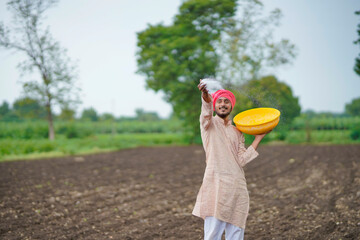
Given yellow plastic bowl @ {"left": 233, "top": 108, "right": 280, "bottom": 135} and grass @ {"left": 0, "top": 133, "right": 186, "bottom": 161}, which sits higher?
yellow plastic bowl @ {"left": 233, "top": 108, "right": 280, "bottom": 135}

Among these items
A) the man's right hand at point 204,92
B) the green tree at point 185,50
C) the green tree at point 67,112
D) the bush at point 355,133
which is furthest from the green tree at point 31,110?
the bush at point 355,133

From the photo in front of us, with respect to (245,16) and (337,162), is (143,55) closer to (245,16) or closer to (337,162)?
(245,16)

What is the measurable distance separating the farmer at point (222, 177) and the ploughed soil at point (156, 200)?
1695 millimetres

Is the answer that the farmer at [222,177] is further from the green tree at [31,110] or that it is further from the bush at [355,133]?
the bush at [355,133]

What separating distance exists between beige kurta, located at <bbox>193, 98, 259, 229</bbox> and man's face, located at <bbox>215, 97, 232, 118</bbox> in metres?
0.06

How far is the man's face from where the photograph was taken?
2.65 metres

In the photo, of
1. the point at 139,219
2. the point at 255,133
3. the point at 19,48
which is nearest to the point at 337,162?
the point at 139,219

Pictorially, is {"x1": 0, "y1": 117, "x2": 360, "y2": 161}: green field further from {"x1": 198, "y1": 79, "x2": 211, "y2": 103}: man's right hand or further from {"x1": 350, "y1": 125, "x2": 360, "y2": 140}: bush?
{"x1": 198, "y1": 79, "x2": 211, "y2": 103}: man's right hand

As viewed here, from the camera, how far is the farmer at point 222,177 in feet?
8.27

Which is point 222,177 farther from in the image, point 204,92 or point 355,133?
point 355,133

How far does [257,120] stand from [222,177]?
586 millimetres

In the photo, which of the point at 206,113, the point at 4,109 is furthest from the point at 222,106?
the point at 4,109

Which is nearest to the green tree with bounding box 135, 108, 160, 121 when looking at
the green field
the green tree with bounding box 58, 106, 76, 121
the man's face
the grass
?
the green field

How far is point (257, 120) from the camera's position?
2756mm
